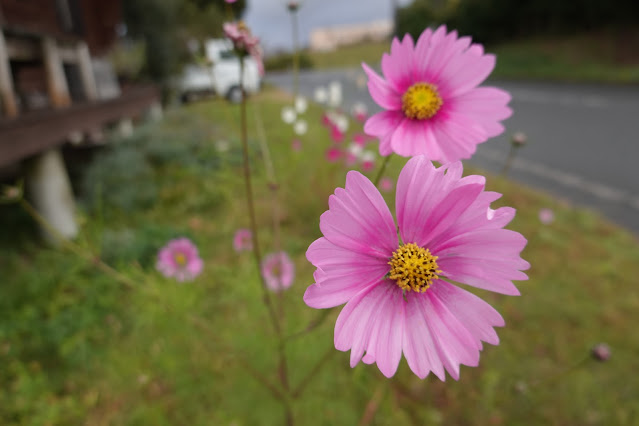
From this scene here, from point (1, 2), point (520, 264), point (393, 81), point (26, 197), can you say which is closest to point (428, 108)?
point (393, 81)

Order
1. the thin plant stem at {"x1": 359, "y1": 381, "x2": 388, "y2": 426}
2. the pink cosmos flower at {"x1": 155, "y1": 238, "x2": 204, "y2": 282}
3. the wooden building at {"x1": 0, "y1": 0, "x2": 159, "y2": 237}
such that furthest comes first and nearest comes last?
the wooden building at {"x1": 0, "y1": 0, "x2": 159, "y2": 237} → the pink cosmos flower at {"x1": 155, "y1": 238, "x2": 204, "y2": 282} → the thin plant stem at {"x1": 359, "y1": 381, "x2": 388, "y2": 426}

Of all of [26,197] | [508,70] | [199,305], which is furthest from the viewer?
[508,70]

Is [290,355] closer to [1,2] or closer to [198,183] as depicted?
[198,183]

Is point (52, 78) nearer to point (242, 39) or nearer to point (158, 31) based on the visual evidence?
point (242, 39)

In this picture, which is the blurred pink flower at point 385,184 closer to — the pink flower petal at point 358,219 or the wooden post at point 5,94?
the pink flower petal at point 358,219

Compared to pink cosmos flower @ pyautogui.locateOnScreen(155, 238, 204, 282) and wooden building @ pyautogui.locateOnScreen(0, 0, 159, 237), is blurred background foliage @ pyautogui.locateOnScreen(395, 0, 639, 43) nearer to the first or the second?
wooden building @ pyautogui.locateOnScreen(0, 0, 159, 237)

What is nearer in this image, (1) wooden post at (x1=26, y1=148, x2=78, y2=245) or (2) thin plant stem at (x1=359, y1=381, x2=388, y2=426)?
(2) thin plant stem at (x1=359, y1=381, x2=388, y2=426)

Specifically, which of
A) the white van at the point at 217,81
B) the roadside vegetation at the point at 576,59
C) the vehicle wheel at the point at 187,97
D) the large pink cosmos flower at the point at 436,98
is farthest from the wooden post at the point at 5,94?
the vehicle wheel at the point at 187,97

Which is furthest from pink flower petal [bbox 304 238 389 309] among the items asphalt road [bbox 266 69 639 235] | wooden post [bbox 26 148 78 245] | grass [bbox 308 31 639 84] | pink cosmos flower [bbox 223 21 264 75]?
grass [bbox 308 31 639 84]
